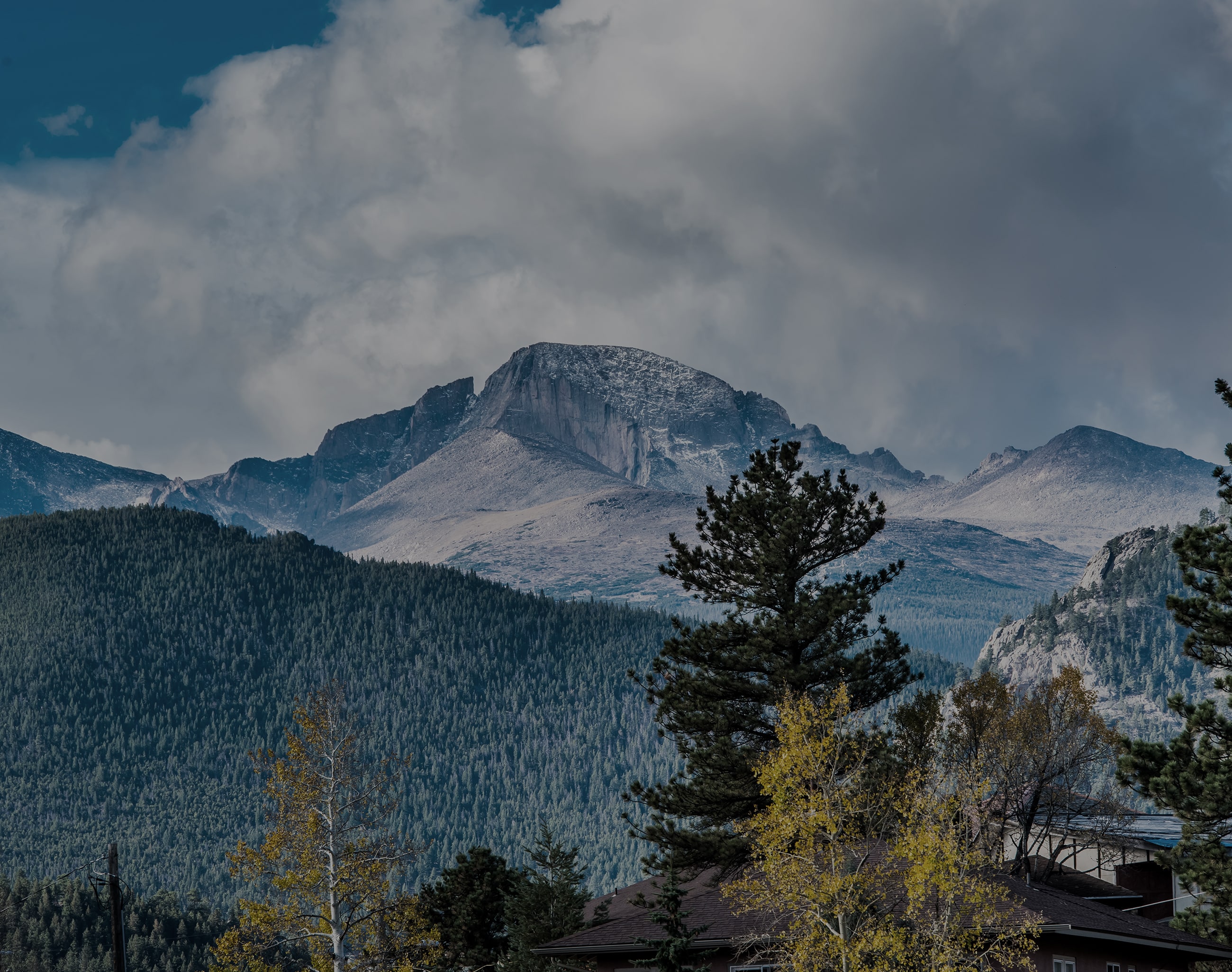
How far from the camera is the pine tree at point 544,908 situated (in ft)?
161

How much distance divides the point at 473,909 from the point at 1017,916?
99.5ft

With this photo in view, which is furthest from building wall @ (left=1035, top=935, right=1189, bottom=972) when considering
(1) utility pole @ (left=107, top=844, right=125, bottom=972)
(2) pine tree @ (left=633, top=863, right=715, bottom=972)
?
(1) utility pole @ (left=107, top=844, right=125, bottom=972)

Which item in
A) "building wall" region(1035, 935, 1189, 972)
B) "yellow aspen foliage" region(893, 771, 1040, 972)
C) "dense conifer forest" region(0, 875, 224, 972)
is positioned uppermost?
"yellow aspen foliage" region(893, 771, 1040, 972)

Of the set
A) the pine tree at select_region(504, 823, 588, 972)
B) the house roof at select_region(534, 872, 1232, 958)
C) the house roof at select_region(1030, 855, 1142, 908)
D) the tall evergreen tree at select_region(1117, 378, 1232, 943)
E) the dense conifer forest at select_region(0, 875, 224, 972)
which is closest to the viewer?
the tall evergreen tree at select_region(1117, 378, 1232, 943)

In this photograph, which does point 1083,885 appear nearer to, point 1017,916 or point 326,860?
point 1017,916

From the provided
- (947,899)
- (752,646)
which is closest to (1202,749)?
(947,899)

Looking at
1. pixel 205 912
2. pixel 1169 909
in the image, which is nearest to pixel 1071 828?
pixel 1169 909

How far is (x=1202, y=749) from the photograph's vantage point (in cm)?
3500

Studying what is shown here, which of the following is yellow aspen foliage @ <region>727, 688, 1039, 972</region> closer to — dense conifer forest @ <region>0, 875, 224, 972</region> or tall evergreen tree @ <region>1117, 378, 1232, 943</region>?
tall evergreen tree @ <region>1117, 378, 1232, 943</region>

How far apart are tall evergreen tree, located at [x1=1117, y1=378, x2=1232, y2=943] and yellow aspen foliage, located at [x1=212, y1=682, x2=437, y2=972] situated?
65.0 ft

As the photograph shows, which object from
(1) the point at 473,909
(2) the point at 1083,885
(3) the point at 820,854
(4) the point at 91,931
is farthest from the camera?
(4) the point at 91,931

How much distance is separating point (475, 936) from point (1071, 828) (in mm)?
24212

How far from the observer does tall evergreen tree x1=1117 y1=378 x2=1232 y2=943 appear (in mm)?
34750

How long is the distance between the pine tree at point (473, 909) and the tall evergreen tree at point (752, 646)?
16464 mm
